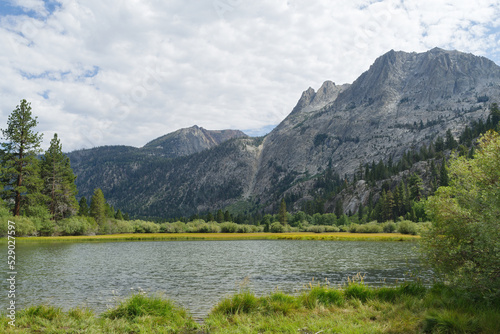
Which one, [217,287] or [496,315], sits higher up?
[496,315]

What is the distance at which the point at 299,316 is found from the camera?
14664 mm

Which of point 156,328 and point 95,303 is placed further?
point 95,303

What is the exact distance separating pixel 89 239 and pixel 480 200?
101 metres

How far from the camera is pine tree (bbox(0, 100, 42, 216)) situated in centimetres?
7681

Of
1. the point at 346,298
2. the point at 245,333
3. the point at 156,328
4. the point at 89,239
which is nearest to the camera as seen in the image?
the point at 245,333

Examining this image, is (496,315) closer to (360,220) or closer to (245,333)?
(245,333)

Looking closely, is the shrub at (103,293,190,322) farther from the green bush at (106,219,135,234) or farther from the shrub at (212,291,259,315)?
the green bush at (106,219,135,234)

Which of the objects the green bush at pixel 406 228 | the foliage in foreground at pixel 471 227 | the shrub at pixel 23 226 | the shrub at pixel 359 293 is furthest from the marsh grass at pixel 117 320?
the green bush at pixel 406 228

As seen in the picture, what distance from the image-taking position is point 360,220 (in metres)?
173

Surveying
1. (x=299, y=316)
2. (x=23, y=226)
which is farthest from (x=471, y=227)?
(x=23, y=226)

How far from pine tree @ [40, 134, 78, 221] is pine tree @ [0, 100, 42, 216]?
1463cm

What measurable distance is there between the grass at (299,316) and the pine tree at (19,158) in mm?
78242

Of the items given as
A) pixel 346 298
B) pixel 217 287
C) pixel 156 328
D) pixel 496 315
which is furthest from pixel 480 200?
pixel 217 287

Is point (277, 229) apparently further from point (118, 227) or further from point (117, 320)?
point (117, 320)
